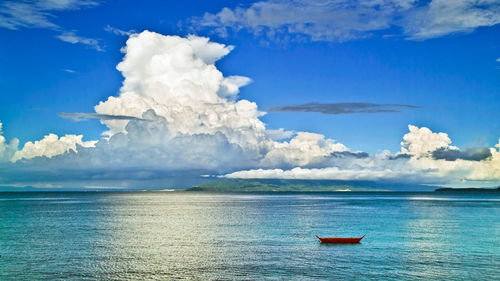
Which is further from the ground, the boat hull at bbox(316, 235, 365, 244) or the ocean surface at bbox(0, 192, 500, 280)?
the boat hull at bbox(316, 235, 365, 244)

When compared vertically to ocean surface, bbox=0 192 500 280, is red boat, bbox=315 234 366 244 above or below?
above

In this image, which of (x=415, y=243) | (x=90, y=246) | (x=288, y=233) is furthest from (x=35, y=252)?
(x=415, y=243)

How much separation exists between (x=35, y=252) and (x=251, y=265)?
134 ft

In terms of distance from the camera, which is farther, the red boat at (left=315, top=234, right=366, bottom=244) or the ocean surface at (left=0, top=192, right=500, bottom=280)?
the red boat at (left=315, top=234, right=366, bottom=244)

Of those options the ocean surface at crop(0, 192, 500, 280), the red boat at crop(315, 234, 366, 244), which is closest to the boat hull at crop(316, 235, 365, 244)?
the red boat at crop(315, 234, 366, 244)

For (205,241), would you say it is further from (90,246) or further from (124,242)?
(90,246)

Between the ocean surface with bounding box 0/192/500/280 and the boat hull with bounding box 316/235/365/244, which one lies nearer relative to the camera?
the ocean surface with bounding box 0/192/500/280

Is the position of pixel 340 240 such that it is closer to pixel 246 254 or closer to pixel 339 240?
pixel 339 240

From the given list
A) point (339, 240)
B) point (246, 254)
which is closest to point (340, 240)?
point (339, 240)

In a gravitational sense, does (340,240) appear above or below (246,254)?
above

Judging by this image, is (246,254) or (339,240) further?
(339,240)

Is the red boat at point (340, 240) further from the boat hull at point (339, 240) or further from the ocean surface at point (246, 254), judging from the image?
the ocean surface at point (246, 254)

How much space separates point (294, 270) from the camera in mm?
60500

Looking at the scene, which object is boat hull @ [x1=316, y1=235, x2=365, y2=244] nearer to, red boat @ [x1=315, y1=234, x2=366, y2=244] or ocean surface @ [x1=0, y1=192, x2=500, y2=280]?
red boat @ [x1=315, y1=234, x2=366, y2=244]
